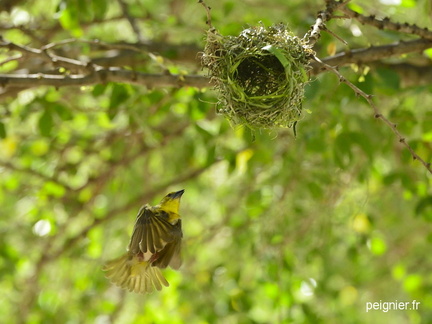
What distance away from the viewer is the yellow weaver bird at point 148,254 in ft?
7.33

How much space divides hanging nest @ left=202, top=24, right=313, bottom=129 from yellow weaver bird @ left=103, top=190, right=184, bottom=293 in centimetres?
53

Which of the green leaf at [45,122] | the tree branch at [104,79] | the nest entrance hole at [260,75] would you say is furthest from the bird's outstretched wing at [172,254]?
the green leaf at [45,122]

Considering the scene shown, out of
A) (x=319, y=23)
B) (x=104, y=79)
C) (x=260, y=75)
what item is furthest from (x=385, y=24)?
(x=104, y=79)

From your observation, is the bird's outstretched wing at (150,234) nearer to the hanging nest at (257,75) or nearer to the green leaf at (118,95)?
the hanging nest at (257,75)

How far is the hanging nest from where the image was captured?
6.43 feet

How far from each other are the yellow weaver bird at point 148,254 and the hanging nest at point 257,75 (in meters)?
0.53

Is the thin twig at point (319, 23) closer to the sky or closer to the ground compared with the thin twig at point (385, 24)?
closer to the sky

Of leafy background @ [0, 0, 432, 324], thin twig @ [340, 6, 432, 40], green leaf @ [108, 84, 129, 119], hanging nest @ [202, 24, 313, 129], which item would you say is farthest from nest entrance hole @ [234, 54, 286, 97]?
green leaf @ [108, 84, 129, 119]

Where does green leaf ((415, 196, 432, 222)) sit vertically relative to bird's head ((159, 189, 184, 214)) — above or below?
below

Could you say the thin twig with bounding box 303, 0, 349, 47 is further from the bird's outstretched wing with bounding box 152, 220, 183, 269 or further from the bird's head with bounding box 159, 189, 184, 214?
the bird's head with bounding box 159, 189, 184, 214

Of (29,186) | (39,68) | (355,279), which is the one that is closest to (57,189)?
(29,186)

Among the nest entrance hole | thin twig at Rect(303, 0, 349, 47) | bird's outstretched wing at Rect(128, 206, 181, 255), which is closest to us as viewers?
thin twig at Rect(303, 0, 349, 47)

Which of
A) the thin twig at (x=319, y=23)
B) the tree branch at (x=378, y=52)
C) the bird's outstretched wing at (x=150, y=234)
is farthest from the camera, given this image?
the tree branch at (x=378, y=52)

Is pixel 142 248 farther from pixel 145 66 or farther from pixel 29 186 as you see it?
pixel 29 186
